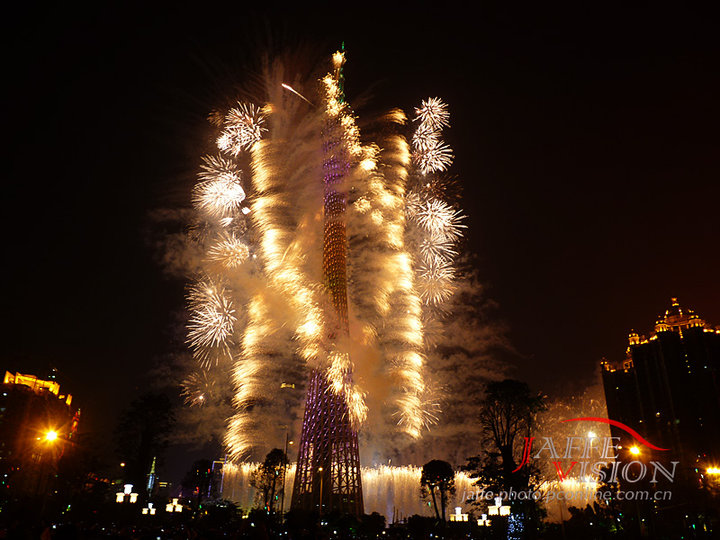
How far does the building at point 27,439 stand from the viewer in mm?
37106

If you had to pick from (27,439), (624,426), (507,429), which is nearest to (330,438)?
(507,429)

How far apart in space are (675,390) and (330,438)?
57.5 meters

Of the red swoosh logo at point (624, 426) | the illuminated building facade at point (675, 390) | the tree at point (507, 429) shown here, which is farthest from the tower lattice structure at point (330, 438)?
the illuminated building facade at point (675, 390)

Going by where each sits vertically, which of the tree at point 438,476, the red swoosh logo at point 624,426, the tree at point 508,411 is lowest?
the tree at point 438,476

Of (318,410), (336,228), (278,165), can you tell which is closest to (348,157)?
(278,165)

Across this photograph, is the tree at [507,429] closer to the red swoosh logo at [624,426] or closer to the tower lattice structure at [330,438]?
the tower lattice structure at [330,438]

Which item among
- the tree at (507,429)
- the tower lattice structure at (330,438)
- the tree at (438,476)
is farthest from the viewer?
the tree at (438,476)

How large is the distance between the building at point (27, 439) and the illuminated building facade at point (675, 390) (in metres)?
68.9

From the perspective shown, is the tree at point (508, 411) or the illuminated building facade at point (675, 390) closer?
the tree at point (508, 411)

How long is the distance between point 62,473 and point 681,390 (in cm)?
7434

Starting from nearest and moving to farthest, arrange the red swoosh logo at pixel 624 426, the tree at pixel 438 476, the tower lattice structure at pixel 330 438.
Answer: the tower lattice structure at pixel 330 438 → the tree at pixel 438 476 → the red swoosh logo at pixel 624 426

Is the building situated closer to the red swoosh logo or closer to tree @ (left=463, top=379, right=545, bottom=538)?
tree @ (left=463, top=379, right=545, bottom=538)

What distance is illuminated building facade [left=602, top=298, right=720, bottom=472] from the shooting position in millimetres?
65250

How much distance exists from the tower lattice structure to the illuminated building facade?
49590mm
